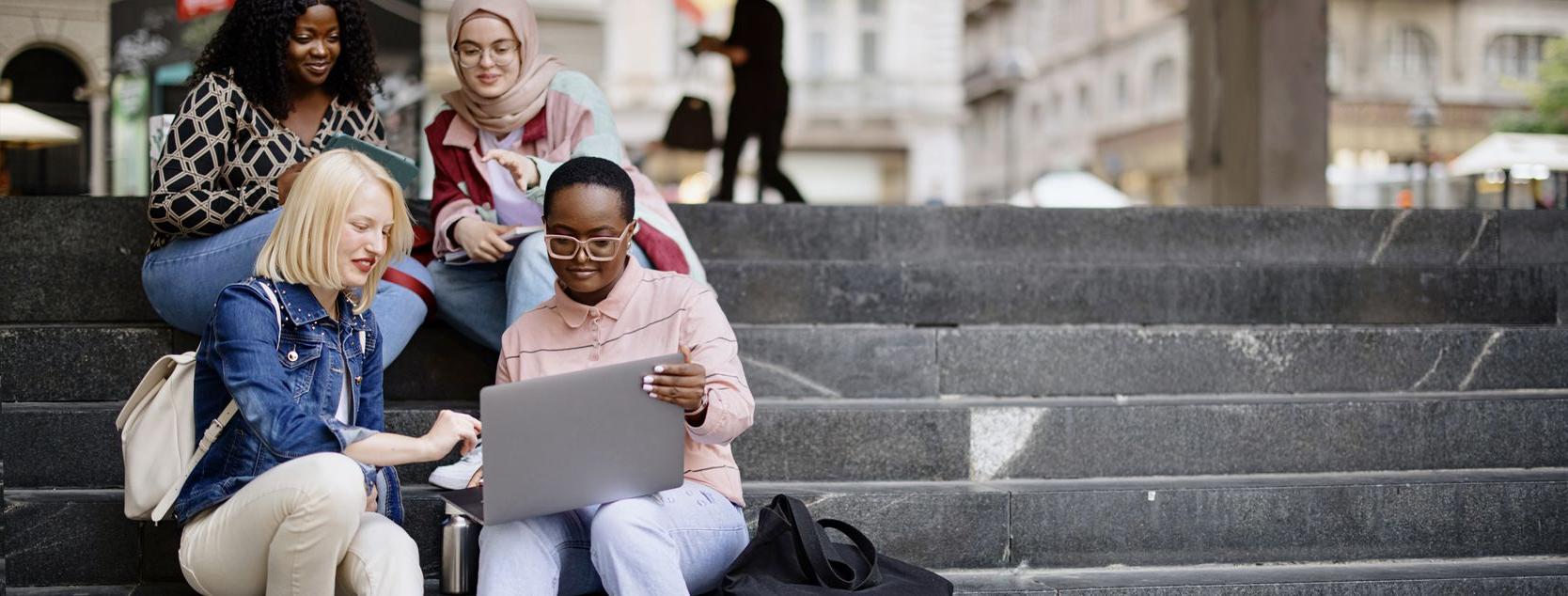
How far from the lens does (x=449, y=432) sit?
300 centimetres

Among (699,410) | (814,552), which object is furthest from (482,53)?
(814,552)

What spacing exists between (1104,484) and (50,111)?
9185 mm

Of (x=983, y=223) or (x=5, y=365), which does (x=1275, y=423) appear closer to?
(x=983, y=223)

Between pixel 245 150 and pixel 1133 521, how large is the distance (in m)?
2.82

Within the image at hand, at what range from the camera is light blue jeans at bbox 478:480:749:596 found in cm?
306

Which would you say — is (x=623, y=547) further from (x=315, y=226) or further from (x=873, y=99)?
(x=873, y=99)

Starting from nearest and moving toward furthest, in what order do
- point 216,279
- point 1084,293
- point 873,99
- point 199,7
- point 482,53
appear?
point 216,279, point 482,53, point 1084,293, point 199,7, point 873,99

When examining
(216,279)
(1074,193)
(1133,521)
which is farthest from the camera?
(1074,193)

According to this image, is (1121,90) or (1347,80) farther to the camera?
(1121,90)

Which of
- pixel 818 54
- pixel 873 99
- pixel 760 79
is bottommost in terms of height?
pixel 760 79

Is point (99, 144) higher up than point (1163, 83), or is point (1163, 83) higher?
point (1163, 83)

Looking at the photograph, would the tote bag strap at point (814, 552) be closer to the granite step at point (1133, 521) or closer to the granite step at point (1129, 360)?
the granite step at point (1133, 521)

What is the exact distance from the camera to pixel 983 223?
6.15 meters

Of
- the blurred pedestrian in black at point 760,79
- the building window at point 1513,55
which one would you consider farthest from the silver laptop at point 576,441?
the building window at point 1513,55
